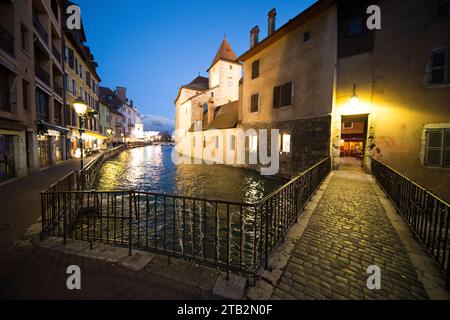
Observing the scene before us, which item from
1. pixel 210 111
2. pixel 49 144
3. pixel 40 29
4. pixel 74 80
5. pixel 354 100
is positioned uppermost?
pixel 40 29

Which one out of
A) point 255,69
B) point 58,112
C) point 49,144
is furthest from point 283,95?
point 58,112

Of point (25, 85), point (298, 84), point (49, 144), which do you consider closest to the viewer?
point (25, 85)

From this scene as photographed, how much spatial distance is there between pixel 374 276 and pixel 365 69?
1157 cm

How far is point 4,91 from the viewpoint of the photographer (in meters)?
10.3

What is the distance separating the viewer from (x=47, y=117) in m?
15.6

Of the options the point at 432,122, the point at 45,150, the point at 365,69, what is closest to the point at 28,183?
the point at 45,150

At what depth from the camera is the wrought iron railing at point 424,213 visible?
3252 mm

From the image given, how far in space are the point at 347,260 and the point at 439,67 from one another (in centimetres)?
1055

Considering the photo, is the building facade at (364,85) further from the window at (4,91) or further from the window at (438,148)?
the window at (4,91)

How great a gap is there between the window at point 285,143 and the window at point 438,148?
7.22 metres

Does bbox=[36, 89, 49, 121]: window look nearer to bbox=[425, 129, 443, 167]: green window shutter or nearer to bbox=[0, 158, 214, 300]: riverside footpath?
bbox=[0, 158, 214, 300]: riverside footpath

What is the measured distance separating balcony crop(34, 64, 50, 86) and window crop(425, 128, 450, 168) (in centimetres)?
2342

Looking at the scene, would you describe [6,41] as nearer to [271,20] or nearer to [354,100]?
[271,20]

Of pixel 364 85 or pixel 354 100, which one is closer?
pixel 354 100
